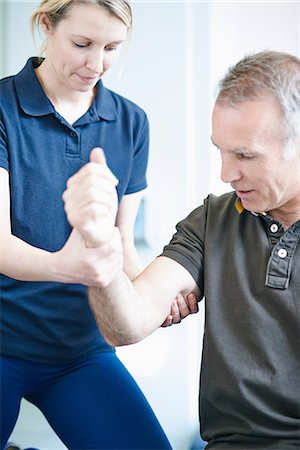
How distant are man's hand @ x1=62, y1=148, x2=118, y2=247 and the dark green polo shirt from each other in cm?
41

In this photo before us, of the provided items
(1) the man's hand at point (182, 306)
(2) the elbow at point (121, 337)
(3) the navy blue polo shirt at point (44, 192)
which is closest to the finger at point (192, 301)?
(1) the man's hand at point (182, 306)

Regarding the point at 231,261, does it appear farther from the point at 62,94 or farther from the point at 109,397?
the point at 62,94

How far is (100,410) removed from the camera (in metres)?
1.49

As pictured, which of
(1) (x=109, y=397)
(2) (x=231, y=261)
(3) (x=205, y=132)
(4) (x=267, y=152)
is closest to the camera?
(4) (x=267, y=152)

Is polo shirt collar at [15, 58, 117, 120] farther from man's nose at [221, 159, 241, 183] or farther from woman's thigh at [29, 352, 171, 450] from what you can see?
woman's thigh at [29, 352, 171, 450]

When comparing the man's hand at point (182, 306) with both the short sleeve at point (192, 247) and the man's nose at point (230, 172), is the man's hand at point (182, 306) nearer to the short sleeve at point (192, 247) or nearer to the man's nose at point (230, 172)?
the short sleeve at point (192, 247)

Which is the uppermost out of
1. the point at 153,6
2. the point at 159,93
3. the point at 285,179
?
the point at 153,6

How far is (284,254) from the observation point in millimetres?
1333

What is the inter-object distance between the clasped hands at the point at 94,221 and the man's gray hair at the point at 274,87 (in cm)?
36

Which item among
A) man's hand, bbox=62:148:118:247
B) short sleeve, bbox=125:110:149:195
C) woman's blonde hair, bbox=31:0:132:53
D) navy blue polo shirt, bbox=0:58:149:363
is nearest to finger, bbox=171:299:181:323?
navy blue polo shirt, bbox=0:58:149:363

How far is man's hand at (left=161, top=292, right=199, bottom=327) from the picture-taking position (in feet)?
4.71

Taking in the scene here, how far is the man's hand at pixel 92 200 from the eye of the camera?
984 millimetres

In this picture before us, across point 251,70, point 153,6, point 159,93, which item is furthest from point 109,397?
point 153,6

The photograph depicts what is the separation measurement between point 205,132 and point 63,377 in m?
0.86
